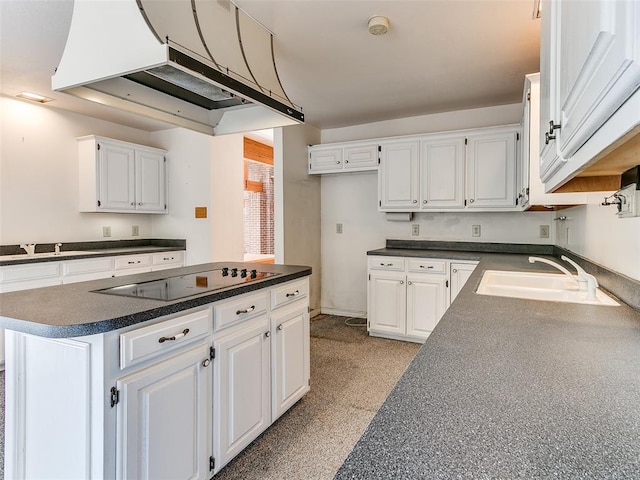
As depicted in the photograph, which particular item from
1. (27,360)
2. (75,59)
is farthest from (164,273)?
(75,59)

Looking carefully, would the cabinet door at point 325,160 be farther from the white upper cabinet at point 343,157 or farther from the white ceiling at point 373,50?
the white ceiling at point 373,50

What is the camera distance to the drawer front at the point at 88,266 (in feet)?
11.0

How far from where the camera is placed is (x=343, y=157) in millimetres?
4133

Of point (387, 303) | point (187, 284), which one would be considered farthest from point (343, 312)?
point (187, 284)

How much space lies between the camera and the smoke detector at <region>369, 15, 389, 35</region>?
2092mm

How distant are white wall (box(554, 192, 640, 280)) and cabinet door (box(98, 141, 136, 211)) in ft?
14.2

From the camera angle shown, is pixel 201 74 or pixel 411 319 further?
pixel 411 319

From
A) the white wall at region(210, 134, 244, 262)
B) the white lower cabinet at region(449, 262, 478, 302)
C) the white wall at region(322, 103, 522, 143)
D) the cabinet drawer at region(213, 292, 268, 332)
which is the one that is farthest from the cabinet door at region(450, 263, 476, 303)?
the white wall at region(210, 134, 244, 262)

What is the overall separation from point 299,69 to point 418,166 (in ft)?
5.25

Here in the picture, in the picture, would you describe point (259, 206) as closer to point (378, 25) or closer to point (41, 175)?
point (41, 175)

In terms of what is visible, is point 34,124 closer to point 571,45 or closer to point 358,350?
point 358,350

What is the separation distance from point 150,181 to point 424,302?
11.6ft

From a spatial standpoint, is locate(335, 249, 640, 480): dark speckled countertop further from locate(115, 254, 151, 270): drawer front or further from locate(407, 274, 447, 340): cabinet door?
locate(115, 254, 151, 270): drawer front

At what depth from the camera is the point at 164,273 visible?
2.21 metres
